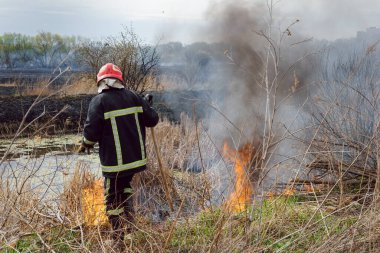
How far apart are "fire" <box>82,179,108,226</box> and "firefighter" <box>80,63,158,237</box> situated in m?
0.14

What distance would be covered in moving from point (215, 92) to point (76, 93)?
21.7 feet

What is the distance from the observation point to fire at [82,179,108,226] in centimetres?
426

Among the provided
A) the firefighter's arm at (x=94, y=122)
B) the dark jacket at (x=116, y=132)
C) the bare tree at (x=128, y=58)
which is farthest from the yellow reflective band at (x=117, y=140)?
the bare tree at (x=128, y=58)

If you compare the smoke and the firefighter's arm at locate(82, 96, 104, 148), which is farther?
the smoke

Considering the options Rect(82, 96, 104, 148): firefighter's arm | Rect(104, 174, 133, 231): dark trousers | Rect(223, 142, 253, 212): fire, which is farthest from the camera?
Rect(104, 174, 133, 231): dark trousers

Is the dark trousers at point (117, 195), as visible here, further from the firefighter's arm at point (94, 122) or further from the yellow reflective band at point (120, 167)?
the firefighter's arm at point (94, 122)

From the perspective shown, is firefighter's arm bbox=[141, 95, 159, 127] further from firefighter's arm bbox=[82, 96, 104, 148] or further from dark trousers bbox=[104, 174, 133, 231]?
dark trousers bbox=[104, 174, 133, 231]

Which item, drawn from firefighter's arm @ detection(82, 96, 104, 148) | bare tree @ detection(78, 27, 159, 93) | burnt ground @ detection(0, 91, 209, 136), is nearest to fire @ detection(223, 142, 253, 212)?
firefighter's arm @ detection(82, 96, 104, 148)

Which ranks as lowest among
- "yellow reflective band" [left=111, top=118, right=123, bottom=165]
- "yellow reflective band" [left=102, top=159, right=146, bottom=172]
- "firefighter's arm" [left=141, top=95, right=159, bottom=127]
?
"yellow reflective band" [left=102, top=159, right=146, bottom=172]

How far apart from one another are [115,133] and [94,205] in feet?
3.33

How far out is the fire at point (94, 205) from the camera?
4258mm

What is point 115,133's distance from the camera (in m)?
4.27

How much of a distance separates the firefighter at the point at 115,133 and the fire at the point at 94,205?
0.46ft

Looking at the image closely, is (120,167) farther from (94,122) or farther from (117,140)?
(94,122)
